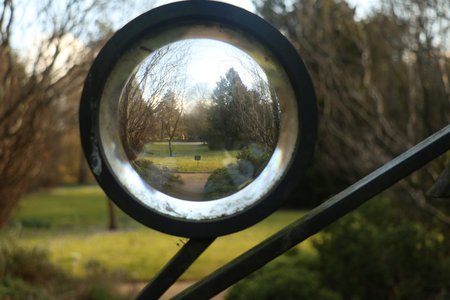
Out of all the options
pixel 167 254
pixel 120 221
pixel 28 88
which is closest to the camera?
pixel 28 88

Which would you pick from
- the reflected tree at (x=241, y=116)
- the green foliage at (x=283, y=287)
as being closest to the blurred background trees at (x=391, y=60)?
the green foliage at (x=283, y=287)

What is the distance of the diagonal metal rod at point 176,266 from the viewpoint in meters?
2.85

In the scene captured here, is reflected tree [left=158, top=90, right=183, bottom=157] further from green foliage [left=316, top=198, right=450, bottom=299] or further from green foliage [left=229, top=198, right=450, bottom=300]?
green foliage [left=316, top=198, right=450, bottom=299]

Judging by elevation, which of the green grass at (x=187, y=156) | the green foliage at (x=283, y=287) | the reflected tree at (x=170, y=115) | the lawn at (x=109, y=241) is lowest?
the lawn at (x=109, y=241)

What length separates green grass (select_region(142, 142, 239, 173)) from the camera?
2.77m

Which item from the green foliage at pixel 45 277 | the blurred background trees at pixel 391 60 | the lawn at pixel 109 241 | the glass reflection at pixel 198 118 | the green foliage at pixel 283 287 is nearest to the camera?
the glass reflection at pixel 198 118

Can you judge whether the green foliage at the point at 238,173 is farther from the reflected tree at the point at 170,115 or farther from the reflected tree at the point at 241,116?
the reflected tree at the point at 170,115

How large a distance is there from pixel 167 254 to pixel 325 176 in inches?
367

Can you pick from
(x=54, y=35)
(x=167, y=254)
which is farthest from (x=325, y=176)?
(x=54, y=35)

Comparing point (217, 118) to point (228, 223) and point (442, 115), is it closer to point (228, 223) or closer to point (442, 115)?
point (228, 223)

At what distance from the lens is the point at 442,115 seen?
10.3 m

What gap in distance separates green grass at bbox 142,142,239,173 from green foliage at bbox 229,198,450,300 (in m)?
3.30

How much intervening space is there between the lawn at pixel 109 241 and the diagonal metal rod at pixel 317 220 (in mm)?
3328

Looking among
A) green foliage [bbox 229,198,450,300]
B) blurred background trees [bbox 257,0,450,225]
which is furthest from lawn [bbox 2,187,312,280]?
blurred background trees [bbox 257,0,450,225]
